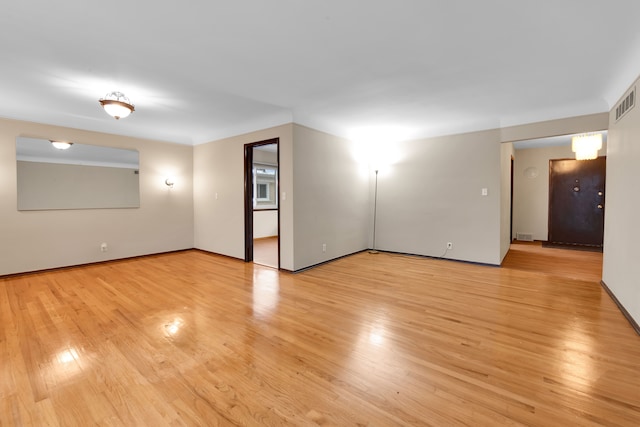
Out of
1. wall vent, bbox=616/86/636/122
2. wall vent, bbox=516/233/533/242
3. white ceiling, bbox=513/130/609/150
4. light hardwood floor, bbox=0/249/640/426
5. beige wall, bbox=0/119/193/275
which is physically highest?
white ceiling, bbox=513/130/609/150

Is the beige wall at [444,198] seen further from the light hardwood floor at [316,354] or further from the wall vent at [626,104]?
the wall vent at [626,104]

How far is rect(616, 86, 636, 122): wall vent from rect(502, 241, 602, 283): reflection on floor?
225 centimetres

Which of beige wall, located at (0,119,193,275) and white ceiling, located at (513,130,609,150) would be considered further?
white ceiling, located at (513,130,609,150)

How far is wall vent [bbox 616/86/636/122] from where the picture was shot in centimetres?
287

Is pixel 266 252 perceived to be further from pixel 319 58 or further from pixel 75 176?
pixel 319 58

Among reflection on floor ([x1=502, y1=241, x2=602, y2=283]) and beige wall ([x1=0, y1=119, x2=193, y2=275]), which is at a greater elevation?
beige wall ([x1=0, y1=119, x2=193, y2=275])

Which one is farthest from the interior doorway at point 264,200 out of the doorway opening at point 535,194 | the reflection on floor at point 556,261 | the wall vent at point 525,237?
the wall vent at point 525,237

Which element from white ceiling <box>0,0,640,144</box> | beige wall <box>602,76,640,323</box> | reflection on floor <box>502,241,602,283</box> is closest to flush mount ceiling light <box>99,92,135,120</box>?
white ceiling <box>0,0,640,144</box>

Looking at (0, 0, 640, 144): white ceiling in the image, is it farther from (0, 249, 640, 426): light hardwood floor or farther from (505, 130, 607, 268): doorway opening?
(505, 130, 607, 268): doorway opening

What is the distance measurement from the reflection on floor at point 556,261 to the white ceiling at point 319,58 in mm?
2364

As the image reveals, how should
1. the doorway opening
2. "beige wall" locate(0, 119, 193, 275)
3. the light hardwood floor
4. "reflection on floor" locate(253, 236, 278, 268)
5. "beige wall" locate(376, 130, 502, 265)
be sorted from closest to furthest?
the light hardwood floor, "beige wall" locate(0, 119, 193, 275), "beige wall" locate(376, 130, 502, 265), "reflection on floor" locate(253, 236, 278, 268), the doorway opening

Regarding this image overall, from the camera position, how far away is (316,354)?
216 cm

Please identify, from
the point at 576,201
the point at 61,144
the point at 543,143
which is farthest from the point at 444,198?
the point at 61,144

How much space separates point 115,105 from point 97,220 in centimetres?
274
